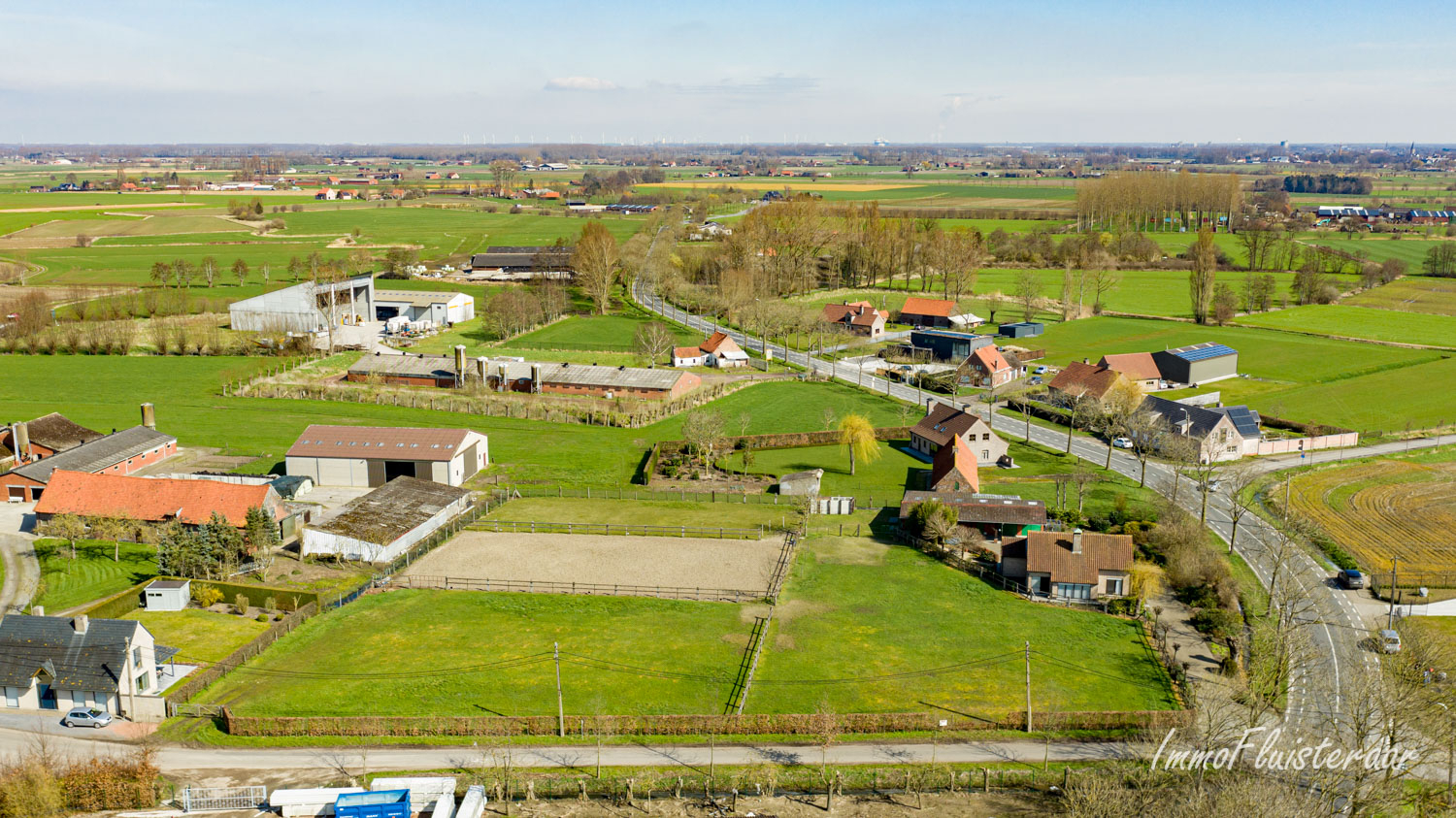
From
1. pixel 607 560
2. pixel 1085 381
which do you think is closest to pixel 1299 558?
pixel 1085 381

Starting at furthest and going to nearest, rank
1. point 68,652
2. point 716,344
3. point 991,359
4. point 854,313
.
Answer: point 854,313 → point 716,344 → point 991,359 → point 68,652

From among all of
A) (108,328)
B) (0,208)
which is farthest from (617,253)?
(0,208)

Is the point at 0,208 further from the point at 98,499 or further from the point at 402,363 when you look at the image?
the point at 98,499

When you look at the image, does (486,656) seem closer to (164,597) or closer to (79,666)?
(79,666)

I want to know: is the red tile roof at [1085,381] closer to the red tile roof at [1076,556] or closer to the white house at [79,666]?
the red tile roof at [1076,556]

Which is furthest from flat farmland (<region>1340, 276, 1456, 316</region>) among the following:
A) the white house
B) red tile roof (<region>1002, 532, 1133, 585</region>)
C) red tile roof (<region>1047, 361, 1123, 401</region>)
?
the white house

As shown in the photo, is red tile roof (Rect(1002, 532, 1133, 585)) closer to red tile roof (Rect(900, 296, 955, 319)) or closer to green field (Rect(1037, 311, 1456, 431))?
green field (Rect(1037, 311, 1456, 431))
